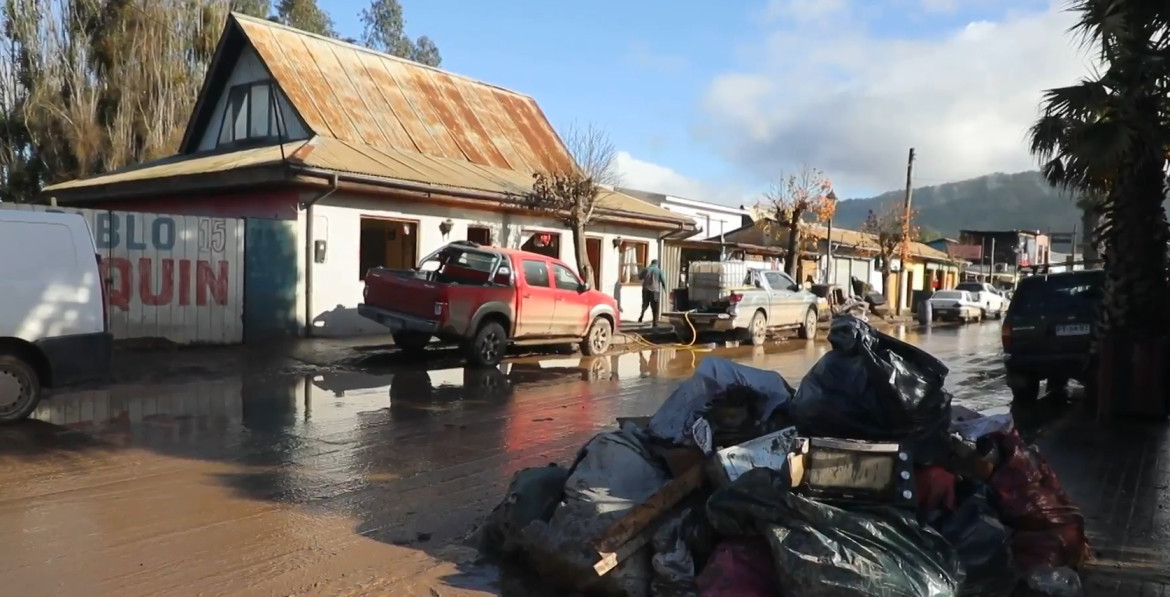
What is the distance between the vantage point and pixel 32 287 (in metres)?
8.84

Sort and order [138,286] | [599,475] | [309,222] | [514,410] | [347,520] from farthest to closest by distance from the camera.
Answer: [309,222] < [138,286] < [514,410] < [347,520] < [599,475]

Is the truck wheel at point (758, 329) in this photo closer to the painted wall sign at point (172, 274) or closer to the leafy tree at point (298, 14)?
the painted wall sign at point (172, 274)

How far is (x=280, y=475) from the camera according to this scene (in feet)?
24.1

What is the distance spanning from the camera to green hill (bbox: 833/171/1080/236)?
154250 mm

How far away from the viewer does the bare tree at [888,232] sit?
3828 centimetres

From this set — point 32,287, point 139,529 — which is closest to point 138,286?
point 32,287

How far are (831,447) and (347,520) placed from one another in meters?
3.21

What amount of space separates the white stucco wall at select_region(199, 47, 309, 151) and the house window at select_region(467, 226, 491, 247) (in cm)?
410

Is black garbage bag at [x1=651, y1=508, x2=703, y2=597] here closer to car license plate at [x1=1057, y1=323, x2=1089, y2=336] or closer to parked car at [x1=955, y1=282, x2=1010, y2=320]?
car license plate at [x1=1057, y1=323, x2=1089, y2=336]

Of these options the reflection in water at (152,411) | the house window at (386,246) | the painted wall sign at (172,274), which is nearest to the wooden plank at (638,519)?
the reflection in water at (152,411)

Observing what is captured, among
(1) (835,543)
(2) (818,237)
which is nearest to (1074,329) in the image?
(1) (835,543)

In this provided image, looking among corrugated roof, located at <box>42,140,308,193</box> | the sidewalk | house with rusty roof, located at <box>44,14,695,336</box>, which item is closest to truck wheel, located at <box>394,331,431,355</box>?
house with rusty roof, located at <box>44,14,695,336</box>

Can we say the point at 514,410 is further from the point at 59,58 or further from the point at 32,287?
the point at 59,58

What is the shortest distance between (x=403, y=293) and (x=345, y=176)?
4.02 meters
